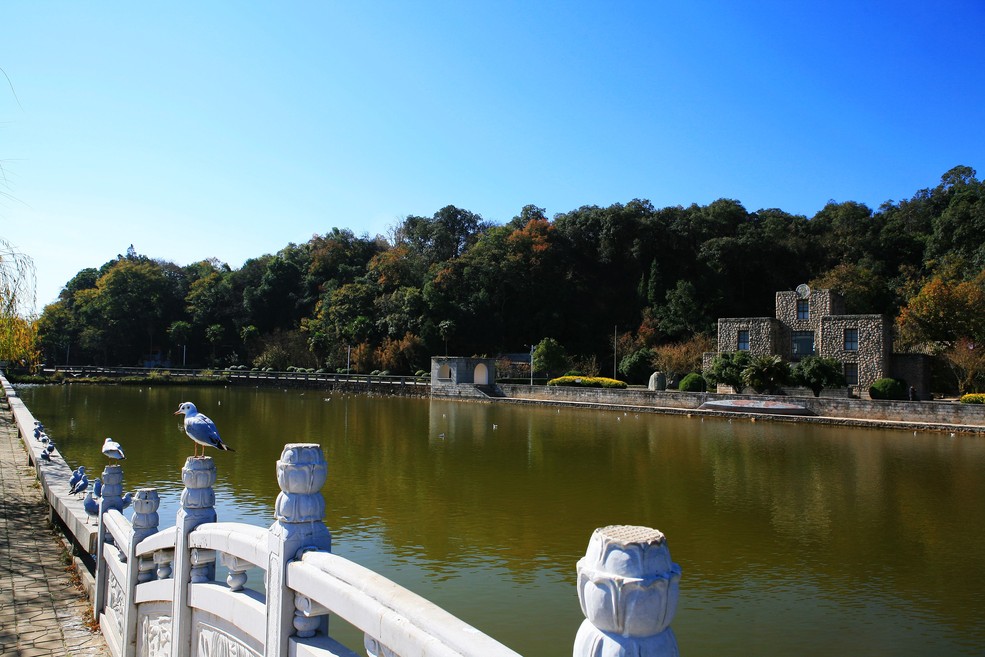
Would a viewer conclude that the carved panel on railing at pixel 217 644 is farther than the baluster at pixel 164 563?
No

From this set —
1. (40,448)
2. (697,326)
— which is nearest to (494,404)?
(697,326)

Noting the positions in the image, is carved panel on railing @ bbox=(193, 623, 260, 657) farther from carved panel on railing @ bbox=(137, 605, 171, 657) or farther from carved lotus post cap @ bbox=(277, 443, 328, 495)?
carved lotus post cap @ bbox=(277, 443, 328, 495)

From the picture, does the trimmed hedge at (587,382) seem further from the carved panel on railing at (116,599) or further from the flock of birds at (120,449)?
the carved panel on railing at (116,599)

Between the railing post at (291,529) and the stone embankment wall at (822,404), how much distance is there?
2669cm

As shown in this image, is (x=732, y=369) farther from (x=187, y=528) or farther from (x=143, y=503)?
(x=187, y=528)

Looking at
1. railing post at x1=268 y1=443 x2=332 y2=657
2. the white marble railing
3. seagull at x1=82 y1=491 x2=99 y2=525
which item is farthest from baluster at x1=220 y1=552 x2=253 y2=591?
seagull at x1=82 y1=491 x2=99 y2=525

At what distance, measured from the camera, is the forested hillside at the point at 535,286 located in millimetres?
48469

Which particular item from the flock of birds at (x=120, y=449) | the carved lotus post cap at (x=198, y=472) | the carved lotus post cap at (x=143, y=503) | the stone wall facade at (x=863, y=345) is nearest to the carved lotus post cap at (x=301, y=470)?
the carved lotus post cap at (x=198, y=472)

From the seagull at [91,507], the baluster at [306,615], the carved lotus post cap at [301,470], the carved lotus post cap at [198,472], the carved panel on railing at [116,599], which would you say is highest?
the carved lotus post cap at [301,470]

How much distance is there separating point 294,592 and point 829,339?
35.1 meters

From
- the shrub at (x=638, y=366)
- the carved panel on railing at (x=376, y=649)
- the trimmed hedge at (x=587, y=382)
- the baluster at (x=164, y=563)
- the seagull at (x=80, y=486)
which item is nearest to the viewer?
the carved panel on railing at (x=376, y=649)

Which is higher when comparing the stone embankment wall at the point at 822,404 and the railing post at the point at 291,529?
the railing post at the point at 291,529

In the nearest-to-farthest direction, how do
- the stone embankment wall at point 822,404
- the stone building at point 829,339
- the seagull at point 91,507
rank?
the seagull at point 91,507 < the stone embankment wall at point 822,404 < the stone building at point 829,339

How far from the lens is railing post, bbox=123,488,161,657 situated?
4906 millimetres
